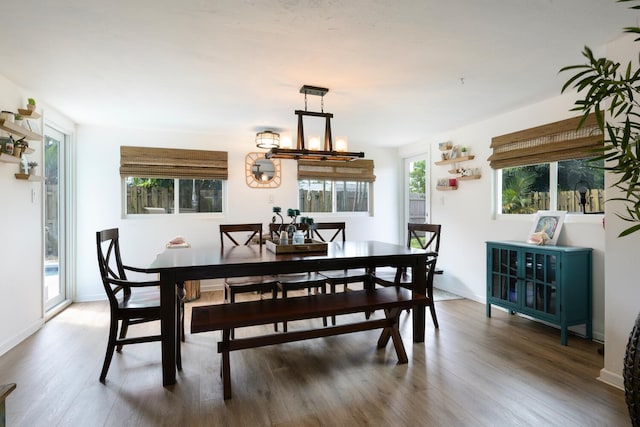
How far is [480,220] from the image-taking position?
164 inches

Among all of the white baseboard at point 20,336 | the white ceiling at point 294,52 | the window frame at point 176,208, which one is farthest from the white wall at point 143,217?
the white baseboard at point 20,336

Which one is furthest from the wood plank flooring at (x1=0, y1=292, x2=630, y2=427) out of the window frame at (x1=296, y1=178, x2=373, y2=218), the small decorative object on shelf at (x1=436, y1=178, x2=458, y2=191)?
the window frame at (x1=296, y1=178, x2=373, y2=218)

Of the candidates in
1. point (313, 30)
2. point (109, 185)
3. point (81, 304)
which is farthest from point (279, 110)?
point (81, 304)

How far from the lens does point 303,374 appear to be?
2.38m

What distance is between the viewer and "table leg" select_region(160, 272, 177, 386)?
7.21ft

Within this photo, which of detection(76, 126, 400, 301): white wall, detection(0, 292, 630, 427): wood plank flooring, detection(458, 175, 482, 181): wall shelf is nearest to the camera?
detection(0, 292, 630, 427): wood plank flooring

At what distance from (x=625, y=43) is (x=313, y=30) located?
198 centimetres

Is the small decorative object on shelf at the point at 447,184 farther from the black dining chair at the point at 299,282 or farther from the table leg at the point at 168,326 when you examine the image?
the table leg at the point at 168,326

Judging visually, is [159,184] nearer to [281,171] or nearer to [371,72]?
[281,171]

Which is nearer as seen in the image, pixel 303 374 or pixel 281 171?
pixel 303 374

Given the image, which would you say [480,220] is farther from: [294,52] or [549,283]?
[294,52]

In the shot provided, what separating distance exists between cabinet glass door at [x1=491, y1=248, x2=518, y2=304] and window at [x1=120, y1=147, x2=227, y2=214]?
142 inches

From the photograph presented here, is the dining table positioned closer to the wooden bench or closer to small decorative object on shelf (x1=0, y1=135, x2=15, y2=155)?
the wooden bench

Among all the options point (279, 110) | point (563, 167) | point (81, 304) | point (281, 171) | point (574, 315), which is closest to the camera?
point (574, 315)
